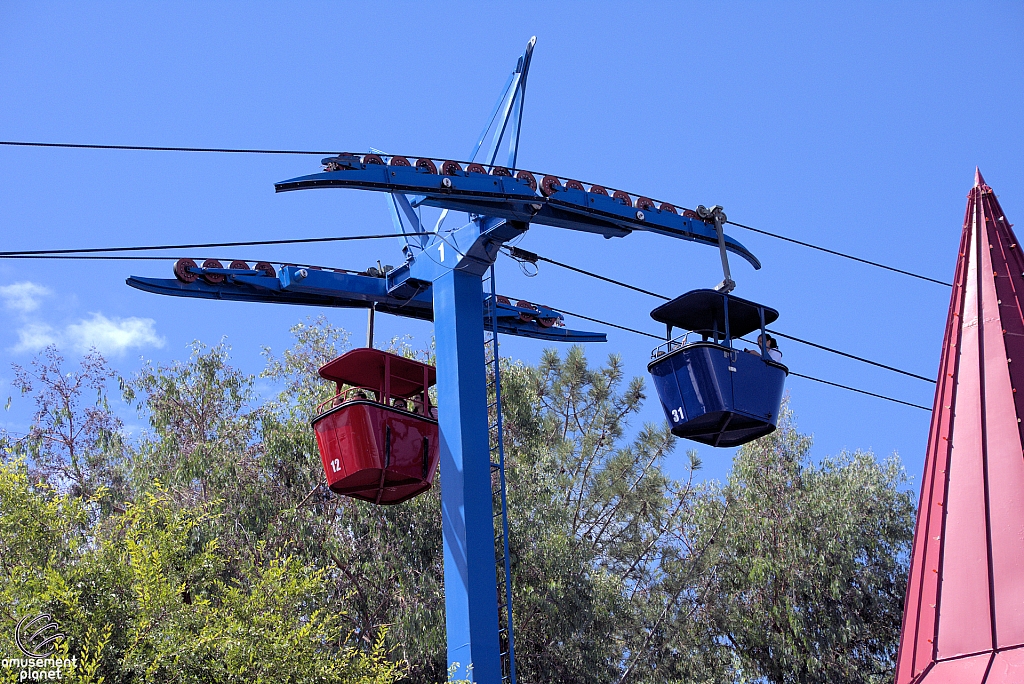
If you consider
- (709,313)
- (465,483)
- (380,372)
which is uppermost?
(380,372)

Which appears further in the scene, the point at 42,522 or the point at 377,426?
the point at 377,426

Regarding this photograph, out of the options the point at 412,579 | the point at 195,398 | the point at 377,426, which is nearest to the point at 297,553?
the point at 412,579

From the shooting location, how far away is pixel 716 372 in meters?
11.2

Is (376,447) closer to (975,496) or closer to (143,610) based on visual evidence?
(143,610)

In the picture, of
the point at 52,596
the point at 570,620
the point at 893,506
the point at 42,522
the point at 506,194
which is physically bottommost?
the point at 52,596

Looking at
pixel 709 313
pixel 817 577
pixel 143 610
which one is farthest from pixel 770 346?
pixel 817 577

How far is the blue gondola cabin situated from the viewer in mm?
11203

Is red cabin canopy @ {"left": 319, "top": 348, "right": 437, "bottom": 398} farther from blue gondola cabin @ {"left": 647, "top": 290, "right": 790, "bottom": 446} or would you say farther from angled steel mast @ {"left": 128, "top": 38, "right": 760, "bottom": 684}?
blue gondola cabin @ {"left": 647, "top": 290, "right": 790, "bottom": 446}

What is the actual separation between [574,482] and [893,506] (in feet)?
24.0

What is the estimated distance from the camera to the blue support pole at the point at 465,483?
9.87 metres

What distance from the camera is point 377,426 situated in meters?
11.6

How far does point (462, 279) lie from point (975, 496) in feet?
17.9

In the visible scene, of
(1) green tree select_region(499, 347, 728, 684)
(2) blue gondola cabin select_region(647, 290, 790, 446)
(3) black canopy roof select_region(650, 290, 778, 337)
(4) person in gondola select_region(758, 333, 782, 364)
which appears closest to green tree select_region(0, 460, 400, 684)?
(2) blue gondola cabin select_region(647, 290, 790, 446)

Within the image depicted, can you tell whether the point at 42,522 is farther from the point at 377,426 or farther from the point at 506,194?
the point at 506,194
